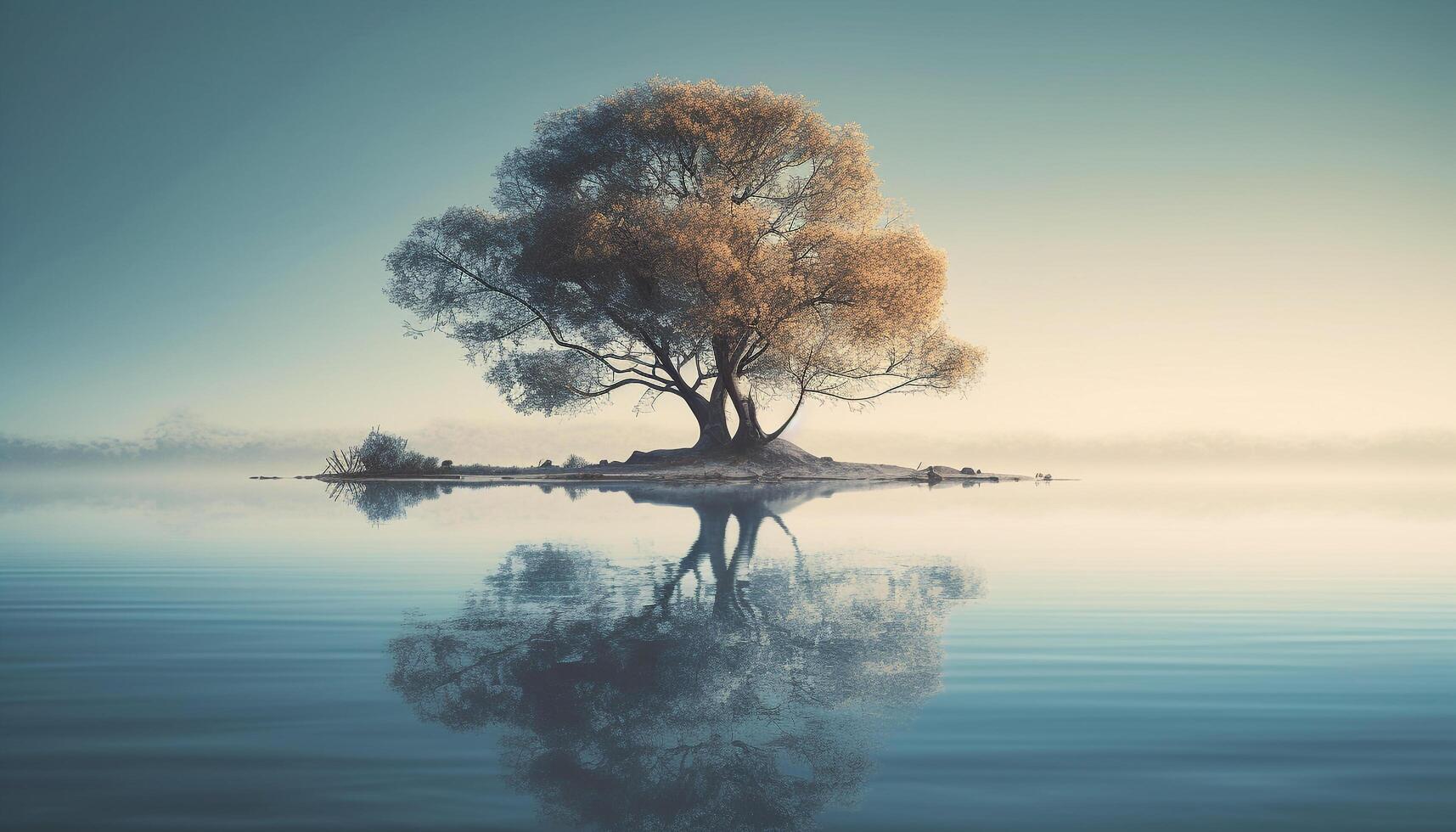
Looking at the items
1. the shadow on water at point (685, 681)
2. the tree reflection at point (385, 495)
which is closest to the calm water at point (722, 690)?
the shadow on water at point (685, 681)

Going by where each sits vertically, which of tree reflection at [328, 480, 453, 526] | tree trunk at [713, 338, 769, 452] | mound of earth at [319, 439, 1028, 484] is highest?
tree trunk at [713, 338, 769, 452]

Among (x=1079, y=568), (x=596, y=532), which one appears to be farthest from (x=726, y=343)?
(x=1079, y=568)

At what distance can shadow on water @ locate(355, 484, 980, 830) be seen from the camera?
296 cm

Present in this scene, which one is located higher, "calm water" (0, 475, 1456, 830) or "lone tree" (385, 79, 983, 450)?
"lone tree" (385, 79, 983, 450)

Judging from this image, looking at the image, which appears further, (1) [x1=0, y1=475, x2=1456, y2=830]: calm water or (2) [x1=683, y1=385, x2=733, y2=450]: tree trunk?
(2) [x1=683, y1=385, x2=733, y2=450]: tree trunk

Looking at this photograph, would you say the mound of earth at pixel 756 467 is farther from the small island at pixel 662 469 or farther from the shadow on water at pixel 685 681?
the shadow on water at pixel 685 681

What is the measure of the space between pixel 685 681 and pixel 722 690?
0.24 metres

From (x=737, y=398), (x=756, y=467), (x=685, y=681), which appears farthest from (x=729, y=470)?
(x=685, y=681)

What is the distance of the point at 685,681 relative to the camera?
14.0 ft

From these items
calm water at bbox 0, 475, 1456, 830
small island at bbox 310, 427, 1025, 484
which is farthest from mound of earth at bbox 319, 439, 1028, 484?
calm water at bbox 0, 475, 1456, 830

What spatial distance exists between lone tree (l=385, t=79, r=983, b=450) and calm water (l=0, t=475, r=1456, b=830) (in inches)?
864

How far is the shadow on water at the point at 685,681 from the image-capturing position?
2.96m

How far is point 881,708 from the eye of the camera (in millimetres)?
3832

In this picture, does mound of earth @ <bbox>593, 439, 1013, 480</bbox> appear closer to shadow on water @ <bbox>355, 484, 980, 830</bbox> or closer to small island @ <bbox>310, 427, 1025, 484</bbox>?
small island @ <bbox>310, 427, 1025, 484</bbox>
